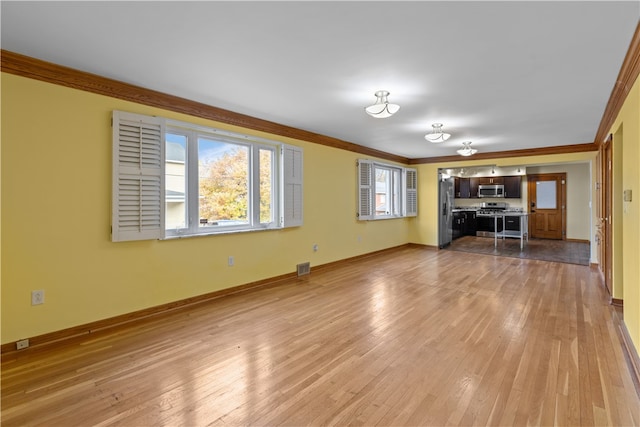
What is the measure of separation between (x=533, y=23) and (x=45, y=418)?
3.84m

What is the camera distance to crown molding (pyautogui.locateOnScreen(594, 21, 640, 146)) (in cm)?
226

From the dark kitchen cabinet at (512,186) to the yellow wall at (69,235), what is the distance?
9.14 metres

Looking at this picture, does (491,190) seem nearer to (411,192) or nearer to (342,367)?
(411,192)

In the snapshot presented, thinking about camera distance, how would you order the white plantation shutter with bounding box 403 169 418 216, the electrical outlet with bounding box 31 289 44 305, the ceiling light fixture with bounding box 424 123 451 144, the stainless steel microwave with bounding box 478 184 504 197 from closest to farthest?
the electrical outlet with bounding box 31 289 44 305
the ceiling light fixture with bounding box 424 123 451 144
the white plantation shutter with bounding box 403 169 418 216
the stainless steel microwave with bounding box 478 184 504 197

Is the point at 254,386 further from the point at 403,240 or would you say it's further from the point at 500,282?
the point at 403,240

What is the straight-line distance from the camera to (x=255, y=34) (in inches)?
86.0

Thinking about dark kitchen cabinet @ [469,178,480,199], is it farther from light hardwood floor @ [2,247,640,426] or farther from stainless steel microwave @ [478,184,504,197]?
light hardwood floor @ [2,247,640,426]

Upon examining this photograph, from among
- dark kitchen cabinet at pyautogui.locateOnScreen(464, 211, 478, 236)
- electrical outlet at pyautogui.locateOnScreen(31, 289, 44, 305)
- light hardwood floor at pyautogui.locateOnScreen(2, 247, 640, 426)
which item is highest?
dark kitchen cabinet at pyautogui.locateOnScreen(464, 211, 478, 236)

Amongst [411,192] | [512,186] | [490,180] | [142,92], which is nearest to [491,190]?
[490,180]

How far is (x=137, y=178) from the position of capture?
3.17m

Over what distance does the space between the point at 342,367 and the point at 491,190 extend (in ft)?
31.2

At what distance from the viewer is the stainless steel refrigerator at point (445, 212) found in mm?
7945

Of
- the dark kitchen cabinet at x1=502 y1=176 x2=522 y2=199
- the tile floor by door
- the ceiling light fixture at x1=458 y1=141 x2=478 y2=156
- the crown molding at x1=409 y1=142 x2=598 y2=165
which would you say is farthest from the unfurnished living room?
the dark kitchen cabinet at x1=502 y1=176 x2=522 y2=199

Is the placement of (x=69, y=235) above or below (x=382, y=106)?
below
